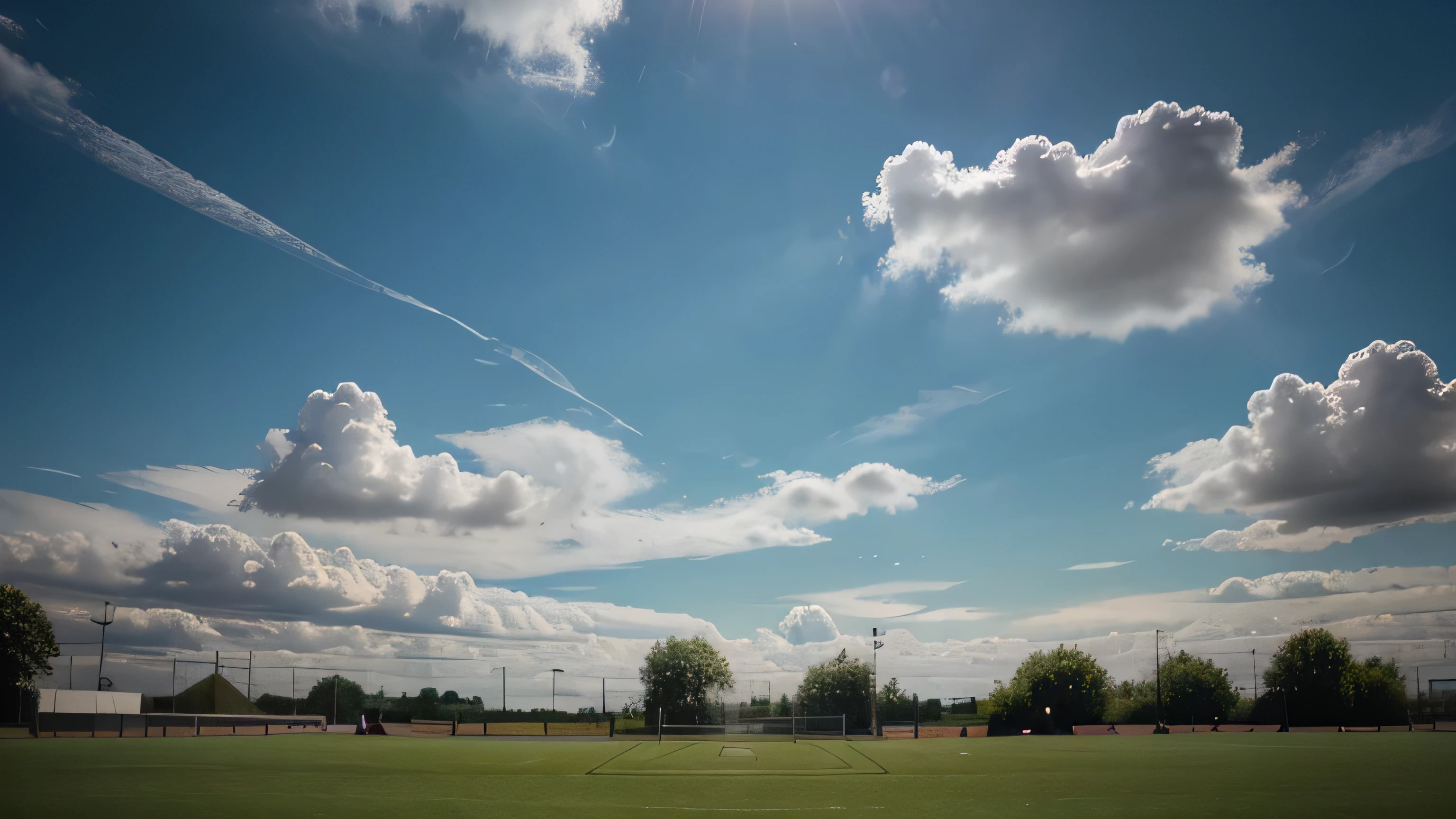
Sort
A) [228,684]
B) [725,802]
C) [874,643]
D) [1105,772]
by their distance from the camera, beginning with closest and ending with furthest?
[725,802]
[1105,772]
[874,643]
[228,684]

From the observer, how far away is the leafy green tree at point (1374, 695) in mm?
65000

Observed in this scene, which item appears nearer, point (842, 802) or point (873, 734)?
point (842, 802)

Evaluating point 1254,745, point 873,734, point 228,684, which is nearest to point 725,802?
point 1254,745

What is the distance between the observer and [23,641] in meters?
49.4

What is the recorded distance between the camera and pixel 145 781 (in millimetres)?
17578

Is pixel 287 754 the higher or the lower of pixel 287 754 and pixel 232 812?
the lower

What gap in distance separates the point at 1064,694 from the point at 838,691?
20.4m

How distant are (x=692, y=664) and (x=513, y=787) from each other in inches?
2367

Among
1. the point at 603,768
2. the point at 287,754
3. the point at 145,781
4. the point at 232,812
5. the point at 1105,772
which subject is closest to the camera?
the point at 232,812

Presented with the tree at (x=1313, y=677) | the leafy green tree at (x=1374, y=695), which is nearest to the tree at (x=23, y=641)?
the tree at (x=1313, y=677)

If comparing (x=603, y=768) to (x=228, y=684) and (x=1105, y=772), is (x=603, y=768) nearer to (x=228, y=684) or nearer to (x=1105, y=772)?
(x=1105, y=772)

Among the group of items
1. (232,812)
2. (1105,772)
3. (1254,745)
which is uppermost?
(232,812)

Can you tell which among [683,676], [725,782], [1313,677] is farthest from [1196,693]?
[725,782]

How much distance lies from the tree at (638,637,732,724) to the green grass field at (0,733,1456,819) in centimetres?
4544
